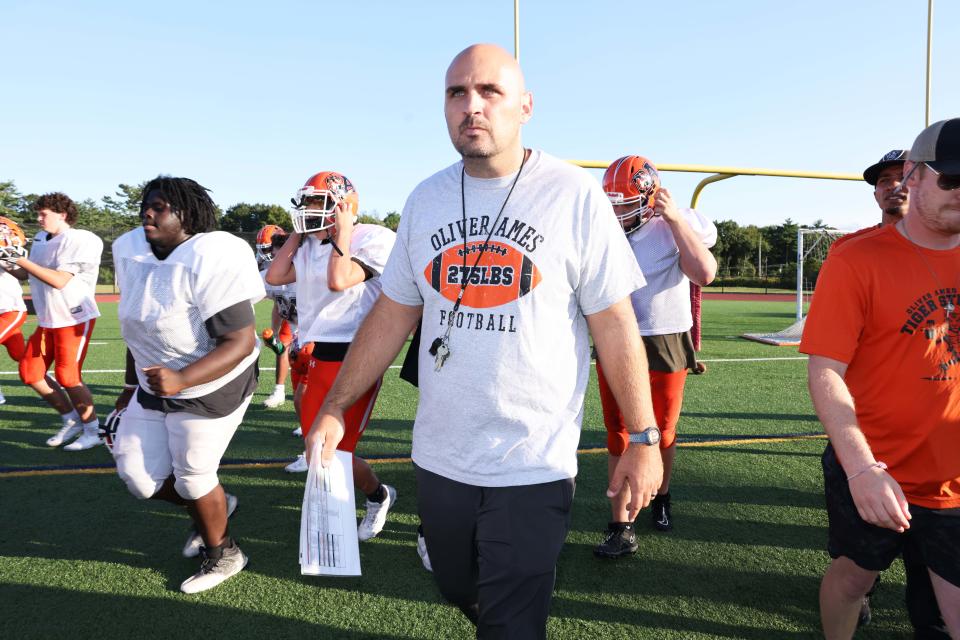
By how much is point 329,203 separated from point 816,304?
2629 mm

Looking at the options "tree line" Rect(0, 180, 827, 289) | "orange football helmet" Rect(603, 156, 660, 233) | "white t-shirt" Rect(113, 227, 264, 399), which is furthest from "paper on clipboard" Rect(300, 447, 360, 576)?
"tree line" Rect(0, 180, 827, 289)

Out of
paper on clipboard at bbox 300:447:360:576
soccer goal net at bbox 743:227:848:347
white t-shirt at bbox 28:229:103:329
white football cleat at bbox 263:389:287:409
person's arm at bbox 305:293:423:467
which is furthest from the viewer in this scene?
soccer goal net at bbox 743:227:848:347

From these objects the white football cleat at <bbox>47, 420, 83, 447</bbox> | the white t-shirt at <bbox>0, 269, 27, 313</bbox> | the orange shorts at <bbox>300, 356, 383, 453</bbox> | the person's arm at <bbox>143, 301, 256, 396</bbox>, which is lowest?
the white football cleat at <bbox>47, 420, 83, 447</bbox>

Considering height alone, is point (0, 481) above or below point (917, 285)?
below

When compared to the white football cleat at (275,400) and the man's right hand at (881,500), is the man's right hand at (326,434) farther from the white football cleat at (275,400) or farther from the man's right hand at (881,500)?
the white football cleat at (275,400)

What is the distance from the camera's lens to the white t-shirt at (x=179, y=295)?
295 centimetres

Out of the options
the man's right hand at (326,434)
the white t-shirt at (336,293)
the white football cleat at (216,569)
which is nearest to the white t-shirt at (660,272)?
the white t-shirt at (336,293)

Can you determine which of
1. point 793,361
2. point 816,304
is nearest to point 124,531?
point 816,304

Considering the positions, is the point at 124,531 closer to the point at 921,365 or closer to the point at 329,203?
the point at 329,203

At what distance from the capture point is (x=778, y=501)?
4.29 meters

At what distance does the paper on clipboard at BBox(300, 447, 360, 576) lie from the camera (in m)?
Result: 1.90

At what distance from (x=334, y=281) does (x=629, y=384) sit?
2.08 metres

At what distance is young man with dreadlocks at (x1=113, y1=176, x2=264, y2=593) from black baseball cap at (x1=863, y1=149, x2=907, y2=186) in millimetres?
3077

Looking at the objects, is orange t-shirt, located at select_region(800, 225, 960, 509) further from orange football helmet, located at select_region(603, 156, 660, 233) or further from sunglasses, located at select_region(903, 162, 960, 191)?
orange football helmet, located at select_region(603, 156, 660, 233)
